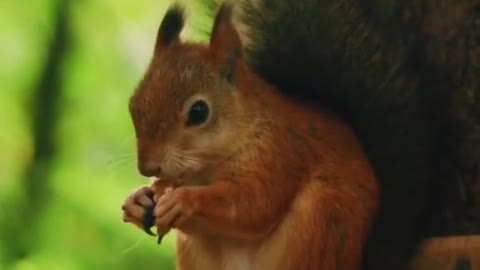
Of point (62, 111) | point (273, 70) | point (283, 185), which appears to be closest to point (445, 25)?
point (273, 70)

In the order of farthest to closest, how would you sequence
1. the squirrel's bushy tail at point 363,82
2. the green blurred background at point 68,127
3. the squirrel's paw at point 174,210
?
the green blurred background at point 68,127 < the squirrel's bushy tail at point 363,82 < the squirrel's paw at point 174,210

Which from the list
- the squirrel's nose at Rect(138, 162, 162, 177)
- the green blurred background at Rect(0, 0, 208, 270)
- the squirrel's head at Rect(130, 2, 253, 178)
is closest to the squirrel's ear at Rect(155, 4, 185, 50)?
the squirrel's head at Rect(130, 2, 253, 178)

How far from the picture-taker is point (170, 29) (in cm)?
119

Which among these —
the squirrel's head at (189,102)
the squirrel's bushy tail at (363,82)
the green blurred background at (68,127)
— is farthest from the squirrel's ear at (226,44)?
the green blurred background at (68,127)

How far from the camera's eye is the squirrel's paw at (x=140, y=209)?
116 centimetres

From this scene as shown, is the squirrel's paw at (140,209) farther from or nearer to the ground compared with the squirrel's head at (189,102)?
nearer to the ground

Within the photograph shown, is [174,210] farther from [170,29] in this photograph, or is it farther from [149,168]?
[170,29]

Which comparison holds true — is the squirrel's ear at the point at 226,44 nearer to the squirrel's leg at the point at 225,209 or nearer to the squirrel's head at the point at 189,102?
the squirrel's head at the point at 189,102

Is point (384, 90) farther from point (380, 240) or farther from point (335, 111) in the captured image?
point (380, 240)

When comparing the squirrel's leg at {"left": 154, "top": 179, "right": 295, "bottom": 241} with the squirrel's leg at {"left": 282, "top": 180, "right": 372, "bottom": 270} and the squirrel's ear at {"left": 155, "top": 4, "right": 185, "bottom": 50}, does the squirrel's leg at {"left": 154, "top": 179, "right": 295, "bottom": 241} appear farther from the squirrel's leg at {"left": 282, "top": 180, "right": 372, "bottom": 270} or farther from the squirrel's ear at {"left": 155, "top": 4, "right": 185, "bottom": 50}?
the squirrel's ear at {"left": 155, "top": 4, "right": 185, "bottom": 50}

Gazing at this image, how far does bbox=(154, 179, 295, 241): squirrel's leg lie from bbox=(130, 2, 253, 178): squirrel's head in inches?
Answer: 1.1

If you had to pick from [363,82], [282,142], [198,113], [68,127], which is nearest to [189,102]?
[198,113]

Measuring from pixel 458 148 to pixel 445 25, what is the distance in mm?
153

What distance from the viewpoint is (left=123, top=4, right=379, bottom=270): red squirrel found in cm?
113
